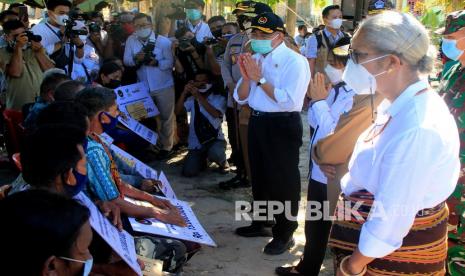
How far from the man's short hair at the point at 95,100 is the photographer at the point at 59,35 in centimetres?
248

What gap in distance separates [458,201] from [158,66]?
4278mm

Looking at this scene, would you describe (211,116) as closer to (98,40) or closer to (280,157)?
(280,157)

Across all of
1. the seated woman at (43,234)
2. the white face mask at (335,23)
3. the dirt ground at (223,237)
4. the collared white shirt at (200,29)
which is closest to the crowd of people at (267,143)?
the seated woman at (43,234)

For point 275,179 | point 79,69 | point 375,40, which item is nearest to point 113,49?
point 79,69

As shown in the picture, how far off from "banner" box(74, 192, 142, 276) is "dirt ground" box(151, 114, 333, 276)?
1.03 m

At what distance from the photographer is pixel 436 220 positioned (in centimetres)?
185

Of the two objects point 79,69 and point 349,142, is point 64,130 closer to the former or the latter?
point 349,142

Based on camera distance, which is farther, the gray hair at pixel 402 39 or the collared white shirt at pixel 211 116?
the collared white shirt at pixel 211 116

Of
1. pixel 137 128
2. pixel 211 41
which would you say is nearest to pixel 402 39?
pixel 211 41

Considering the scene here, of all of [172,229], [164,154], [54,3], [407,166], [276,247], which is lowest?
[164,154]

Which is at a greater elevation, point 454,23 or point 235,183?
point 454,23

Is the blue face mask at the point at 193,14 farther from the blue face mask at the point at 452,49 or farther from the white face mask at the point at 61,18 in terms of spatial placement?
the blue face mask at the point at 452,49

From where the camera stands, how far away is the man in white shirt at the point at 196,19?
659cm

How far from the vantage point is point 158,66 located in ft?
20.0
